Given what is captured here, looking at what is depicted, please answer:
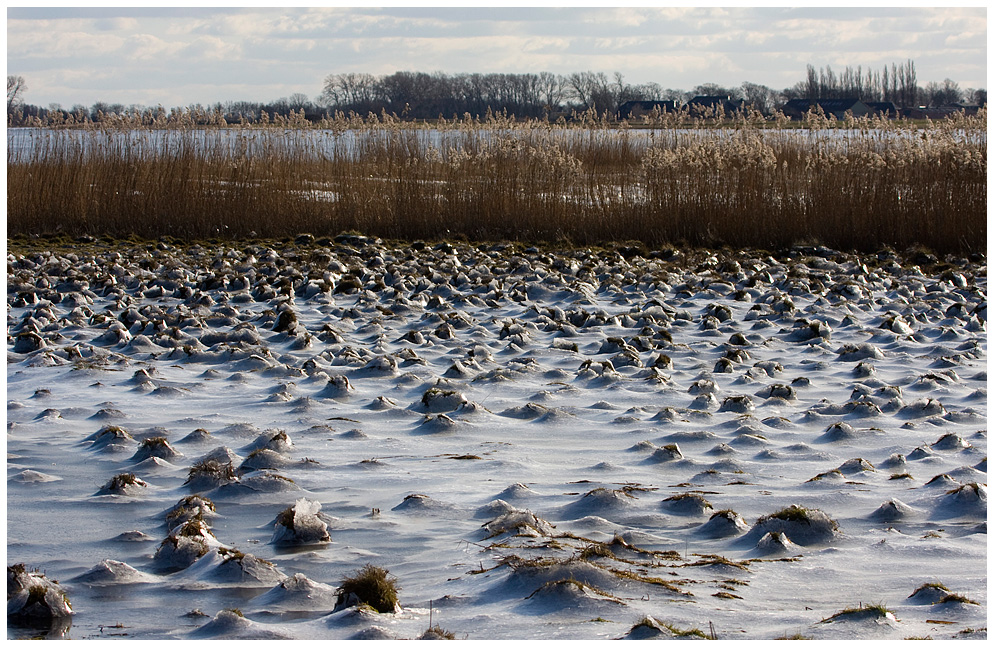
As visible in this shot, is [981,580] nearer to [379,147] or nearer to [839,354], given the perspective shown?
[839,354]

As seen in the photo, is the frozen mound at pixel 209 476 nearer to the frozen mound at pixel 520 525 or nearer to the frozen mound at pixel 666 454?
the frozen mound at pixel 520 525

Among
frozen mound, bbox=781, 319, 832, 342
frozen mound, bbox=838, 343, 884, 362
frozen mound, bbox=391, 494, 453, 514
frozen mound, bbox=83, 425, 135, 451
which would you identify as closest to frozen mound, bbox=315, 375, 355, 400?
frozen mound, bbox=83, 425, 135, 451

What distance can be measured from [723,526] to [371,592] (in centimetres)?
118

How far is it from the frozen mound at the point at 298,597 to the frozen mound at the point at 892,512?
1789mm

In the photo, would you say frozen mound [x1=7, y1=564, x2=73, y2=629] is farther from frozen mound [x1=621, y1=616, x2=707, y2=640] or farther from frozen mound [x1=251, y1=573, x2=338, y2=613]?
frozen mound [x1=621, y1=616, x2=707, y2=640]

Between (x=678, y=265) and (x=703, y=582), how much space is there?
7.57 m

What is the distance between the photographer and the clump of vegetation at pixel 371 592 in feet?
7.68

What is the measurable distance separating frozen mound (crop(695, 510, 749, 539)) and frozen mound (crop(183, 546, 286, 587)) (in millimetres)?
1307

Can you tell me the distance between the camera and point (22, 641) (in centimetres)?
216

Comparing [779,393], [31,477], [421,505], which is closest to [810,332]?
[779,393]

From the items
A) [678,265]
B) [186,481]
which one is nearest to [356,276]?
[678,265]

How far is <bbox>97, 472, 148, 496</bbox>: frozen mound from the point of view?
3.22 m

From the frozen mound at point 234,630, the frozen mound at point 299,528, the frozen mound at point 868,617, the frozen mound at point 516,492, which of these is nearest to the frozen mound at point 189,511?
the frozen mound at point 299,528

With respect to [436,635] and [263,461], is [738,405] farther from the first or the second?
[436,635]
